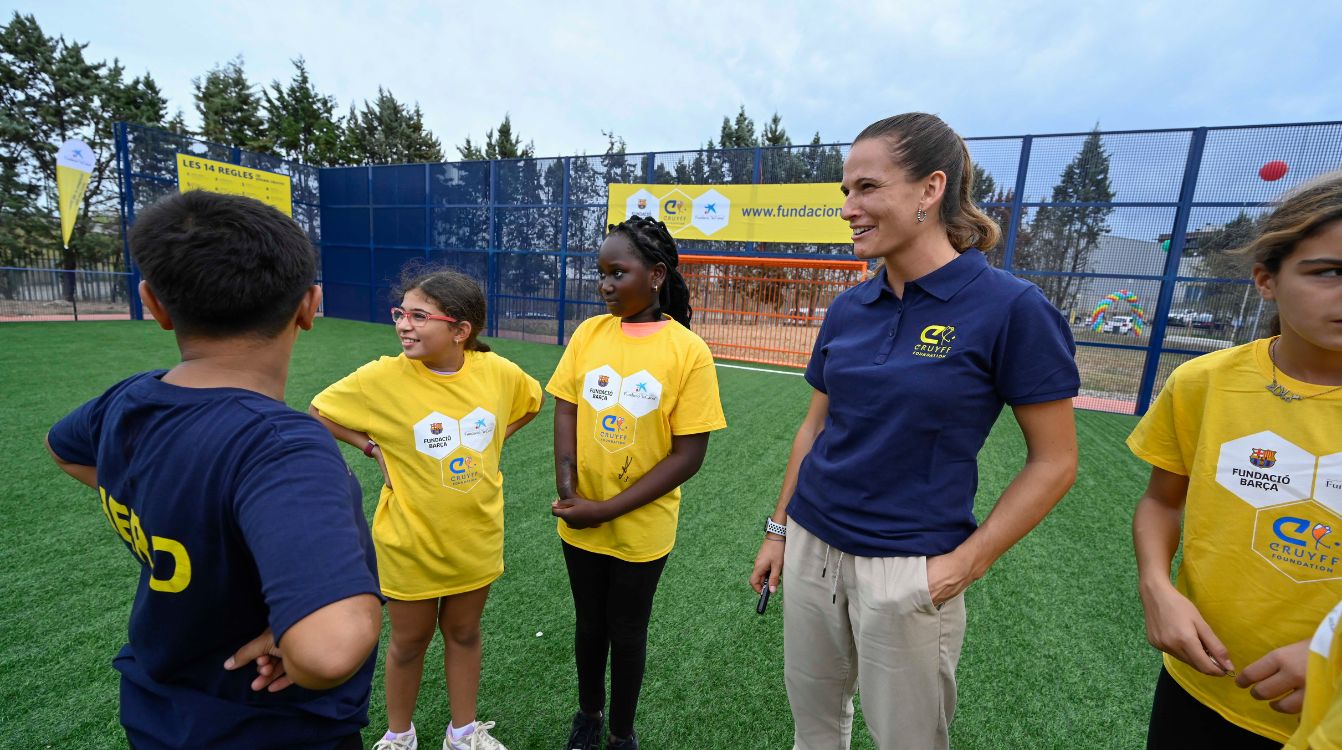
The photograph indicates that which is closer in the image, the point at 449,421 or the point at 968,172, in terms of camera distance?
the point at 968,172

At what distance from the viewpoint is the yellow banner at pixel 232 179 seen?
14.0 m

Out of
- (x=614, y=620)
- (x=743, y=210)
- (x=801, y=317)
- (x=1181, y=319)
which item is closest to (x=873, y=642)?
(x=614, y=620)

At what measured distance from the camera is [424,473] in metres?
1.92

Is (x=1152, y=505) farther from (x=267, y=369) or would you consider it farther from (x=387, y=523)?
(x=387, y=523)

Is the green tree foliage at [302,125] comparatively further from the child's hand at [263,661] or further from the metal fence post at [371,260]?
the child's hand at [263,661]

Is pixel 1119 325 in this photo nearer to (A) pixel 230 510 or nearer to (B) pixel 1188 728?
(B) pixel 1188 728

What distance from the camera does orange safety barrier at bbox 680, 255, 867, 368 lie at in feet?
41.3

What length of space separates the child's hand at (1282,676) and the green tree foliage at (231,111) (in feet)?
115

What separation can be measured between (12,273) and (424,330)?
21134 mm

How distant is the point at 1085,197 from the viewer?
31.0 feet

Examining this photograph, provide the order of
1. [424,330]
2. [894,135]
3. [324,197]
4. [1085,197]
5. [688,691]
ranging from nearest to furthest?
[894,135], [424,330], [688,691], [1085,197], [324,197]

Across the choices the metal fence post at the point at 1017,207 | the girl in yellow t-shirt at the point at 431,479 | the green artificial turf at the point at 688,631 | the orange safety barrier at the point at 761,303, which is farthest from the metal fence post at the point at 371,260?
the girl in yellow t-shirt at the point at 431,479

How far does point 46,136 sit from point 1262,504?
33.9 metres

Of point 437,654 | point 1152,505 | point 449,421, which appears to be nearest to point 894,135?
point 1152,505
